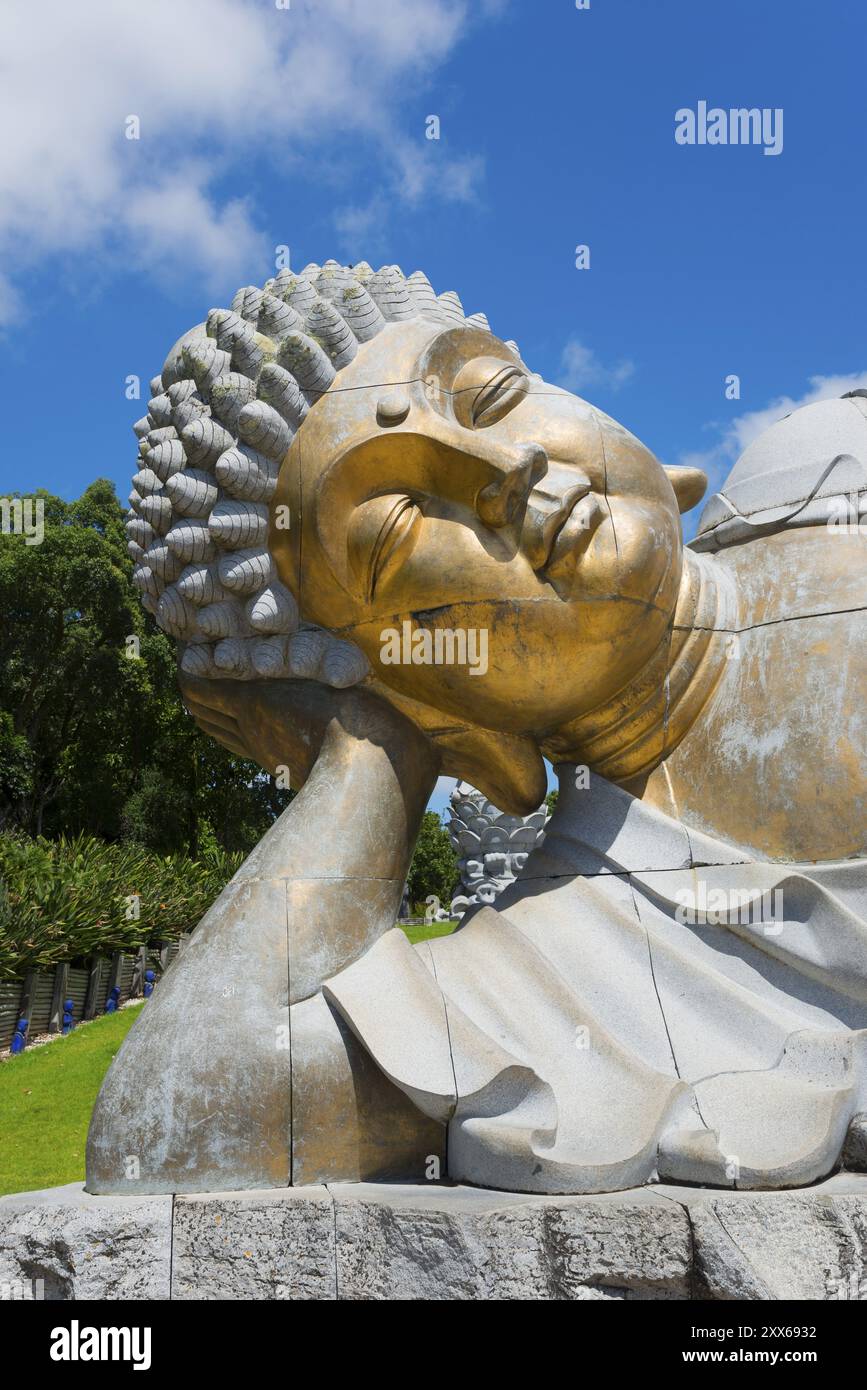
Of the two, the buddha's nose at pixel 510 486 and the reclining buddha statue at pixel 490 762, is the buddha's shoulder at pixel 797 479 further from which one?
the buddha's nose at pixel 510 486

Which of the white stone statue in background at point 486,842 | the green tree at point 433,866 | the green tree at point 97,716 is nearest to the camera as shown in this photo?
the white stone statue in background at point 486,842

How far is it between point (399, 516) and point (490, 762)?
869 millimetres

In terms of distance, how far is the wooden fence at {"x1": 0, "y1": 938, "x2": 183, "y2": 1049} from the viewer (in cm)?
1359

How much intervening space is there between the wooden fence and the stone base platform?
10.7 m

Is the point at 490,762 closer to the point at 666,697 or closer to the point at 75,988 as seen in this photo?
the point at 666,697

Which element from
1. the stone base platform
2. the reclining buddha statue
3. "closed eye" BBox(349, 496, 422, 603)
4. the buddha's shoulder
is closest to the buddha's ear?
the buddha's shoulder

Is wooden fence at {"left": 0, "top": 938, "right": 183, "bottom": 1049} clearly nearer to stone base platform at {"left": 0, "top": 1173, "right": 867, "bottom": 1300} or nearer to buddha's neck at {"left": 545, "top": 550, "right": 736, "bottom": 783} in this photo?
buddha's neck at {"left": 545, "top": 550, "right": 736, "bottom": 783}

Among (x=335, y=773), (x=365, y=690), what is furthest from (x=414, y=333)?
(x=335, y=773)

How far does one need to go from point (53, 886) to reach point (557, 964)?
1252cm

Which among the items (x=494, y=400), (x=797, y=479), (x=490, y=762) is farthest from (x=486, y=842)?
(x=494, y=400)

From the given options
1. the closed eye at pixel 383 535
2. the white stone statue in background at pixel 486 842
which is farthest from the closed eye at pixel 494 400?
the white stone statue in background at pixel 486 842

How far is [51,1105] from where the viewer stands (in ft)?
34.6

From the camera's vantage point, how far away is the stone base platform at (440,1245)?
266 cm

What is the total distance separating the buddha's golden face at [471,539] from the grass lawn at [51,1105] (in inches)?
197
